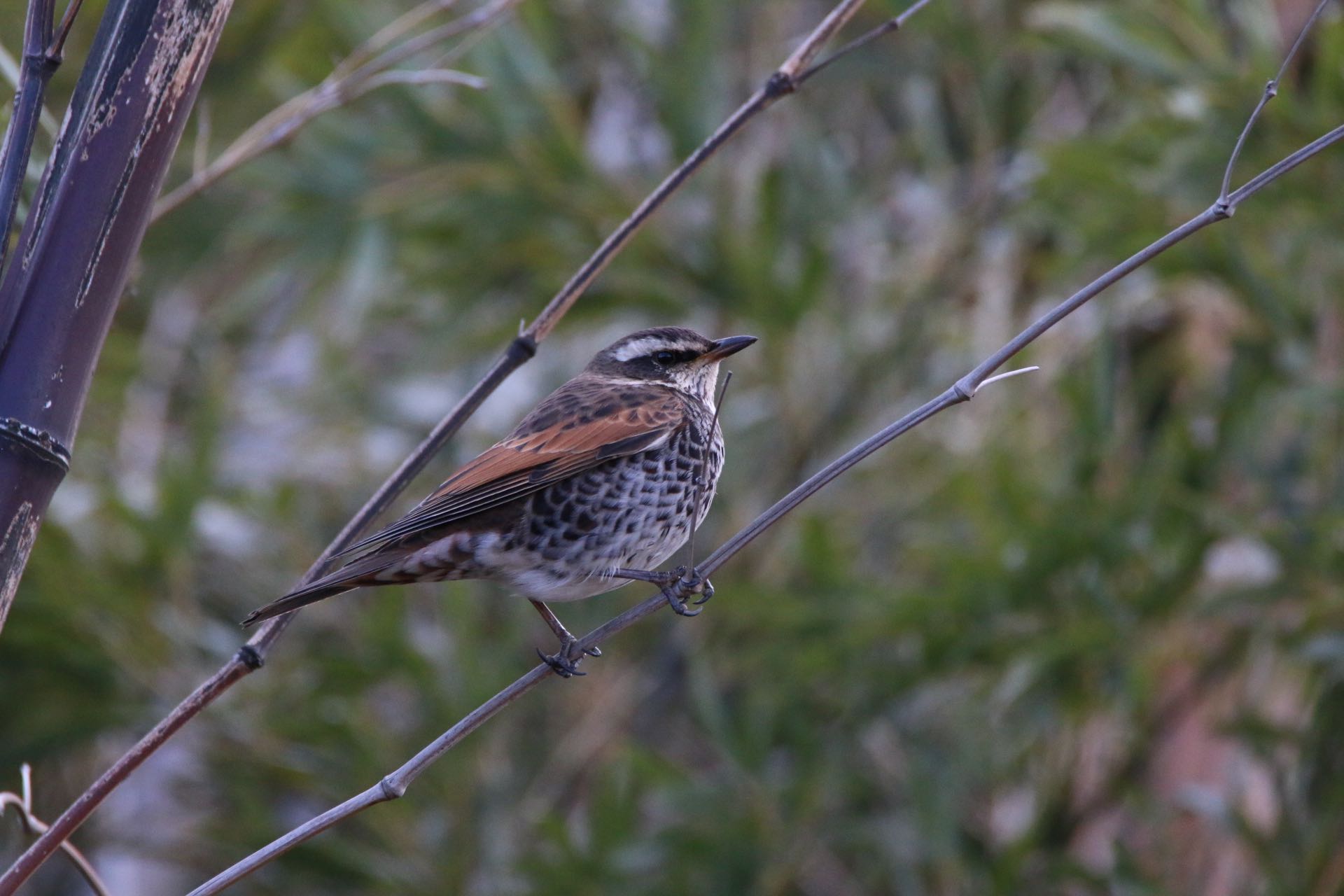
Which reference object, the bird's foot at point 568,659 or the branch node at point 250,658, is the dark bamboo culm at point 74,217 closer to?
the branch node at point 250,658

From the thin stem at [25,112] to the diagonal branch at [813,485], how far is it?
627mm

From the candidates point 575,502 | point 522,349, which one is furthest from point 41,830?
point 575,502

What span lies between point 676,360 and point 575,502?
23.6 inches

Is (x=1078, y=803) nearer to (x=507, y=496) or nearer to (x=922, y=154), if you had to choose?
(x=922, y=154)

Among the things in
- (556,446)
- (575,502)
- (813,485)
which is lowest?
(813,485)

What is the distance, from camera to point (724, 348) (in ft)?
10.5

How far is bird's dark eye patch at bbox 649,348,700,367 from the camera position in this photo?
332cm

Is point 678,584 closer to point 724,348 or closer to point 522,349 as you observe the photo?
point 522,349

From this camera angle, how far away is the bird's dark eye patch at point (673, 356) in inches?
131

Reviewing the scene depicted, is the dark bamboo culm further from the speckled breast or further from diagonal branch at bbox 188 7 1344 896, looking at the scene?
the speckled breast

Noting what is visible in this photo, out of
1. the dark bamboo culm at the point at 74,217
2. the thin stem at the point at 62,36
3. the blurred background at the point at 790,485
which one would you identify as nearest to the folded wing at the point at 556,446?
the dark bamboo culm at the point at 74,217

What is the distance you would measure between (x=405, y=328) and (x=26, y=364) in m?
5.62

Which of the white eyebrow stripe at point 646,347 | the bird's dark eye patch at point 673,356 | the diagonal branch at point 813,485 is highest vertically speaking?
the white eyebrow stripe at point 646,347

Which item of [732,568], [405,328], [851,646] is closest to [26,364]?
[851,646]
